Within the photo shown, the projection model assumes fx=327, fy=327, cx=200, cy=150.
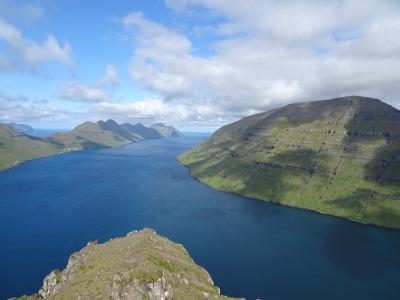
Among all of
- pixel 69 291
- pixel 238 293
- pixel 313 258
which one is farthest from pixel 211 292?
pixel 313 258

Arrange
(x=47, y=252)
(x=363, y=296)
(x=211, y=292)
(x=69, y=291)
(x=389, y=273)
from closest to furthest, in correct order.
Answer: (x=69, y=291) < (x=211, y=292) < (x=363, y=296) < (x=389, y=273) < (x=47, y=252)

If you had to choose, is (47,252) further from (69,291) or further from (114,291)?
(114,291)

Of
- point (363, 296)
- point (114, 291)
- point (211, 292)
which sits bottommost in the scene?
point (363, 296)

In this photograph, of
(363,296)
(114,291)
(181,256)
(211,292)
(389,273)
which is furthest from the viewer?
(389,273)

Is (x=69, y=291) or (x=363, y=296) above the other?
(x=69, y=291)

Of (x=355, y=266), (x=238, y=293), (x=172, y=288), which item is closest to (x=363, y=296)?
(x=355, y=266)

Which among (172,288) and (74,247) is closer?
(172,288)
